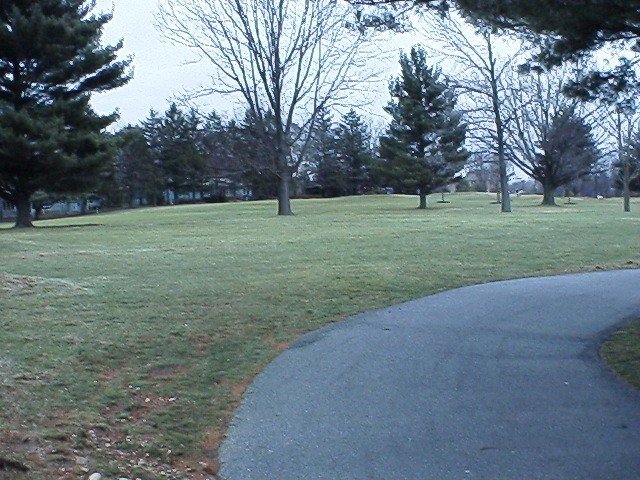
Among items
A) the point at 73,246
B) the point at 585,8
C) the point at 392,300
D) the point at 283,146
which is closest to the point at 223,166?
the point at 283,146

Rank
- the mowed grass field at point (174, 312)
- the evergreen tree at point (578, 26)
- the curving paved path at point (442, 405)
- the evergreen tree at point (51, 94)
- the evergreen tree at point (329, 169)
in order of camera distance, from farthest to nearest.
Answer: the evergreen tree at point (329, 169), the evergreen tree at point (51, 94), the evergreen tree at point (578, 26), the mowed grass field at point (174, 312), the curving paved path at point (442, 405)

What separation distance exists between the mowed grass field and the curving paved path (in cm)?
47

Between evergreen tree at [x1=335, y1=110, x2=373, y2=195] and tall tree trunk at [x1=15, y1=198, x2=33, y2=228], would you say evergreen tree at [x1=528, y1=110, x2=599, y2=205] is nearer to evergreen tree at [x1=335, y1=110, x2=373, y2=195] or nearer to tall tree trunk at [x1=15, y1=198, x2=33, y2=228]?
evergreen tree at [x1=335, y1=110, x2=373, y2=195]

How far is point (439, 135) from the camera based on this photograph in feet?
188

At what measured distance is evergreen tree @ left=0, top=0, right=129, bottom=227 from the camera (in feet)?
107

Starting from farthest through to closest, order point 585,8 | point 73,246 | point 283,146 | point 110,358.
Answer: point 283,146
point 73,246
point 585,8
point 110,358

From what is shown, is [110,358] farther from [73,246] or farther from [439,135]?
[439,135]

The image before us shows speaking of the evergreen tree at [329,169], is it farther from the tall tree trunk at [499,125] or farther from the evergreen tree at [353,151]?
the tall tree trunk at [499,125]

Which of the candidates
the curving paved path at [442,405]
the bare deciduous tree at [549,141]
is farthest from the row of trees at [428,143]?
the curving paved path at [442,405]

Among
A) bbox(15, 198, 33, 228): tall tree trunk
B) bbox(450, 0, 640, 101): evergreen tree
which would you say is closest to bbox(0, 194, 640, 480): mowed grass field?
bbox(450, 0, 640, 101): evergreen tree

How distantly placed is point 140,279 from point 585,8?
961 cm

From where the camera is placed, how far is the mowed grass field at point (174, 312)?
628 centimetres

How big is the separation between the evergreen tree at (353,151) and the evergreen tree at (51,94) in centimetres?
4819

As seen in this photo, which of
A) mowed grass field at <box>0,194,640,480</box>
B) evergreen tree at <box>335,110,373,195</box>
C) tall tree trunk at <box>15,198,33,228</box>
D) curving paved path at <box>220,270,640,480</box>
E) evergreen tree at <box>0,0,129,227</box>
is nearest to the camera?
curving paved path at <box>220,270,640,480</box>
